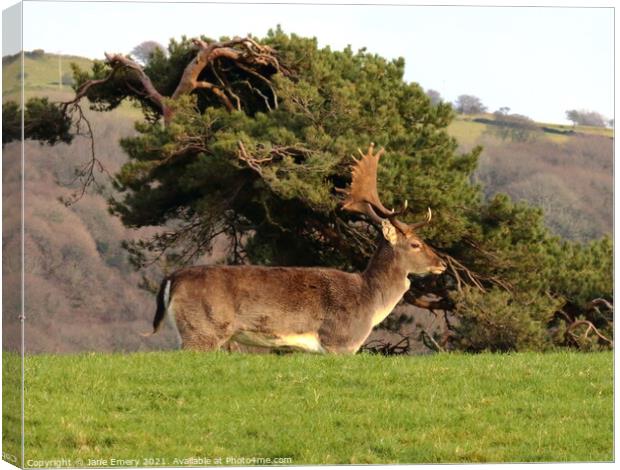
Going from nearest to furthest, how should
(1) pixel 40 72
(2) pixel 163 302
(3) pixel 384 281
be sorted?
(2) pixel 163 302 < (3) pixel 384 281 < (1) pixel 40 72

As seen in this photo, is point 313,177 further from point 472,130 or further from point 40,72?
point 472,130

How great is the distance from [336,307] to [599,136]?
936 cm

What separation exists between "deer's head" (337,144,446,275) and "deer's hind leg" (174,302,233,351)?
2637mm

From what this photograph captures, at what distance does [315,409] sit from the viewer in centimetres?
1305

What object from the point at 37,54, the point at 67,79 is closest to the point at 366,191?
the point at 37,54

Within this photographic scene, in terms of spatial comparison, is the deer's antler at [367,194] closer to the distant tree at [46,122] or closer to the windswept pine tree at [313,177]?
the windswept pine tree at [313,177]

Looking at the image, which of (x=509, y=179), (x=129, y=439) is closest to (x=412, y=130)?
(x=509, y=179)

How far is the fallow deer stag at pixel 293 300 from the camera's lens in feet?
51.9

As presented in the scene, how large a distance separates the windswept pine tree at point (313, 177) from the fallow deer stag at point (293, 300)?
6.93 feet

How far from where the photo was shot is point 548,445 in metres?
12.6

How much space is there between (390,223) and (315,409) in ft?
15.9

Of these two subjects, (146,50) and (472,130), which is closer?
(146,50)

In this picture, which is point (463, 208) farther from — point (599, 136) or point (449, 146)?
point (599, 136)

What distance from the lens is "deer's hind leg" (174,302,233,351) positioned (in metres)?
15.8
